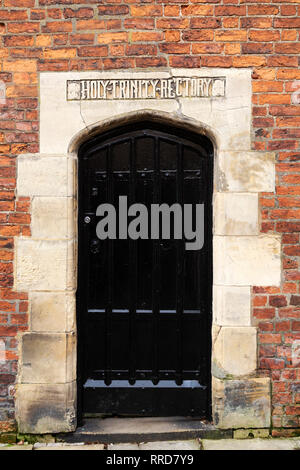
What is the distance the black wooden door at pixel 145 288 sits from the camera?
11.2ft

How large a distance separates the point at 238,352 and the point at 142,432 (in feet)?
3.22

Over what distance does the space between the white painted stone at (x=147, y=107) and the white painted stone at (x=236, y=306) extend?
1125 mm

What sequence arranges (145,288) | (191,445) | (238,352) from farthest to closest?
1. (145,288)
2. (238,352)
3. (191,445)

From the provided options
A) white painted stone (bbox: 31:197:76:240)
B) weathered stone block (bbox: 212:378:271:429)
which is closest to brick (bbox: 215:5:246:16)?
white painted stone (bbox: 31:197:76:240)

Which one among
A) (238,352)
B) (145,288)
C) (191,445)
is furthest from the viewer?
(145,288)

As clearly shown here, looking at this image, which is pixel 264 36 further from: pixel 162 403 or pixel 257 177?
pixel 162 403

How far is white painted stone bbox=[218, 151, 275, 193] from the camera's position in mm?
3240

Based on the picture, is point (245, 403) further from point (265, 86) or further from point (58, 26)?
point (58, 26)

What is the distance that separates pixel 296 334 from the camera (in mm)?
3260

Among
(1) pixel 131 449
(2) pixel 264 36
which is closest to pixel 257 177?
(2) pixel 264 36

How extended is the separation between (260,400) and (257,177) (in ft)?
5.76

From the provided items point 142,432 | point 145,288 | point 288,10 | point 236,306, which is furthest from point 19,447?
point 288,10

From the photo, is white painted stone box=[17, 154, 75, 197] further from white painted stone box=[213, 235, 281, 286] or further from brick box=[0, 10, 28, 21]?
white painted stone box=[213, 235, 281, 286]

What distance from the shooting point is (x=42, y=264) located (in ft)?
10.7
